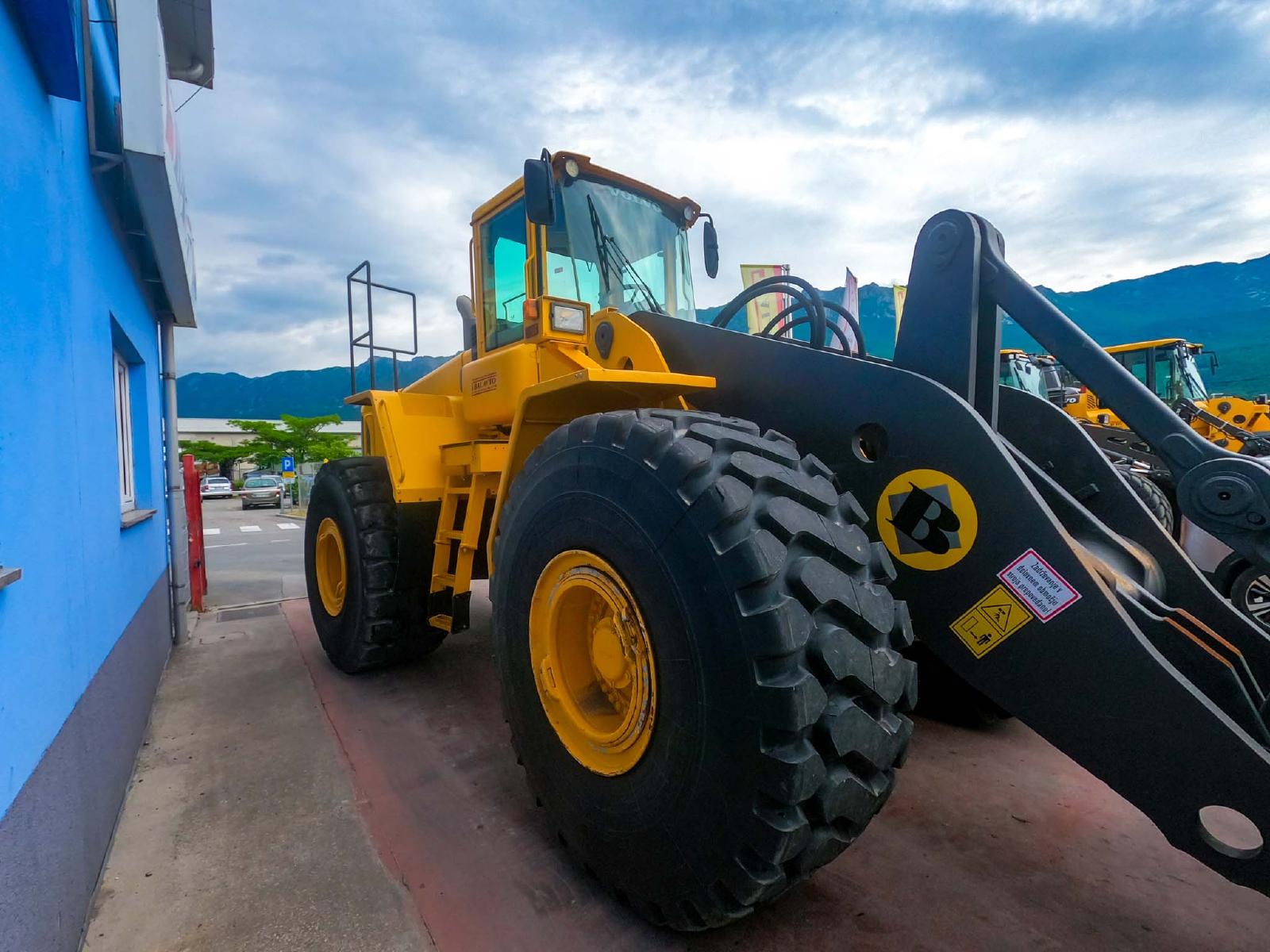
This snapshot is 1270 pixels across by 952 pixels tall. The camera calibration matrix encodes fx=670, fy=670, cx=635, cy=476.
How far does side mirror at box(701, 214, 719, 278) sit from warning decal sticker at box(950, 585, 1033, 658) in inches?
110

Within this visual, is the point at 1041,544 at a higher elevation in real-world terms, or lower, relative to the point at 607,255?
lower

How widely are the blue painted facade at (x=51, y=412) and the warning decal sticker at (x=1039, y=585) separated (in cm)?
255

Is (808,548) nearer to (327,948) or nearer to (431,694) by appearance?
(327,948)

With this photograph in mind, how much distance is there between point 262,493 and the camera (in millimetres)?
29406

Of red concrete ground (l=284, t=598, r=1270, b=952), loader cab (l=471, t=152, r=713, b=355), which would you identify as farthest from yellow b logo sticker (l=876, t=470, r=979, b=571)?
loader cab (l=471, t=152, r=713, b=355)

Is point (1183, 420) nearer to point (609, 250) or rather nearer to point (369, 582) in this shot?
point (609, 250)

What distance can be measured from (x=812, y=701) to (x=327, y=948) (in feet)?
5.51

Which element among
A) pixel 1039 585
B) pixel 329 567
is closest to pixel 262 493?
pixel 329 567

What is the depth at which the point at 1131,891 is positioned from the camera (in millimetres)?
2188

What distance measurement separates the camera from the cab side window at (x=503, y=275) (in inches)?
146

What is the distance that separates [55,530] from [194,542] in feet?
18.0

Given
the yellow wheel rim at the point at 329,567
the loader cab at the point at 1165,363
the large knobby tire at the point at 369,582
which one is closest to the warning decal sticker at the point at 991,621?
the large knobby tire at the point at 369,582

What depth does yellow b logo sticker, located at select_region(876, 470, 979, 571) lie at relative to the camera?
6.23ft

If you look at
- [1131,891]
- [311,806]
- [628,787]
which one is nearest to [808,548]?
[628,787]
